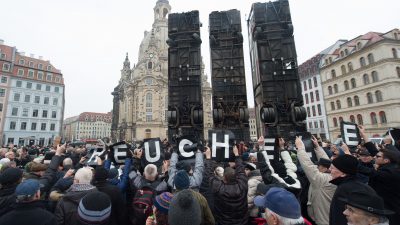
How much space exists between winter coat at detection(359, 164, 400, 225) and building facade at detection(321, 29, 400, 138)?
29.4 meters

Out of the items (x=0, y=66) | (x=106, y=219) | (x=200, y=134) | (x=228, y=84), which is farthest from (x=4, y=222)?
(x=0, y=66)

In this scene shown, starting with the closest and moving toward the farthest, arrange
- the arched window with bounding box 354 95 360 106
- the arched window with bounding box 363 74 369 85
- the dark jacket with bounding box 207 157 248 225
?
the dark jacket with bounding box 207 157 248 225 < the arched window with bounding box 363 74 369 85 < the arched window with bounding box 354 95 360 106

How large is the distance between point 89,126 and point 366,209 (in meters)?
135

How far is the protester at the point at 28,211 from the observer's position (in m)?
2.28

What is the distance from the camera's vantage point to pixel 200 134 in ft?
47.2

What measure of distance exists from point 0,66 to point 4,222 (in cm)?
5063

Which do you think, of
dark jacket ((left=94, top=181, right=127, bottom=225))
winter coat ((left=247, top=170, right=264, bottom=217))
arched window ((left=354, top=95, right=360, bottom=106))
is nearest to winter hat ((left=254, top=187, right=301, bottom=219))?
winter coat ((left=247, top=170, right=264, bottom=217))

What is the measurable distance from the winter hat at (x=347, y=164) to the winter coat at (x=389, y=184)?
18.4 inches

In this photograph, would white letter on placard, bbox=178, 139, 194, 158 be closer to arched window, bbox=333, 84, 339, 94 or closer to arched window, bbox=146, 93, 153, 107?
arched window, bbox=333, 84, 339, 94

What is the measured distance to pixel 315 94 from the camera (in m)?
37.9

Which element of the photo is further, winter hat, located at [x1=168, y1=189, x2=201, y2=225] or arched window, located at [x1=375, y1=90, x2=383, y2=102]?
arched window, located at [x1=375, y1=90, x2=383, y2=102]

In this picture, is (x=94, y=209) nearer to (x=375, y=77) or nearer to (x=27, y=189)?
(x=27, y=189)

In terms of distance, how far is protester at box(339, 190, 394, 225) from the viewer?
5.84ft

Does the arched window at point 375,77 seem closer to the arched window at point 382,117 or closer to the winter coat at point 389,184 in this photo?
the arched window at point 382,117
